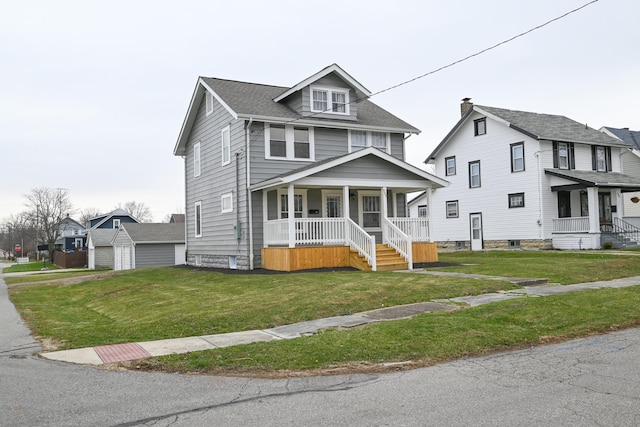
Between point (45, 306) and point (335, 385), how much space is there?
13.0 metres

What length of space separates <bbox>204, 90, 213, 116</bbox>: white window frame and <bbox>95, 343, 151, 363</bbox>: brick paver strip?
17.1 metres

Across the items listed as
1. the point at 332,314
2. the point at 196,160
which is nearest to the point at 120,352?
the point at 332,314

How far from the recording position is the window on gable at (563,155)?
31323 mm

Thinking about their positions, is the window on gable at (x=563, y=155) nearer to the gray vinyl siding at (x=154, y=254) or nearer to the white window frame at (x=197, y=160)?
the white window frame at (x=197, y=160)

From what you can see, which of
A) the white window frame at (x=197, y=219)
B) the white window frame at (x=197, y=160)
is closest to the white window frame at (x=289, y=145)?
the white window frame at (x=197, y=160)

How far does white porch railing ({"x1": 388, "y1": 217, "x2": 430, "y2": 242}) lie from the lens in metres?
21.1

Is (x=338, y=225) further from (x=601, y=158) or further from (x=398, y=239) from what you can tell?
(x=601, y=158)

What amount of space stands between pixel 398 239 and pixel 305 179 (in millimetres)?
4196

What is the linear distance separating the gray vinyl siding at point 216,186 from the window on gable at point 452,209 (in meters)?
17.8

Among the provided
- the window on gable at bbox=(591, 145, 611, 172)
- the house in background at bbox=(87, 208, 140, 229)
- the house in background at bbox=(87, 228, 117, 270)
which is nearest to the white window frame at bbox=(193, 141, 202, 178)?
the window on gable at bbox=(591, 145, 611, 172)

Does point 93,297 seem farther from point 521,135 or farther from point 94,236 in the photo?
point 94,236

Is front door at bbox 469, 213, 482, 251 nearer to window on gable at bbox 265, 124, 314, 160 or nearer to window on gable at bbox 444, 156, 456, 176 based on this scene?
window on gable at bbox 444, 156, 456, 176

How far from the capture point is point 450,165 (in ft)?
121

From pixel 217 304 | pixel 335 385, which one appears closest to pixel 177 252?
pixel 217 304
